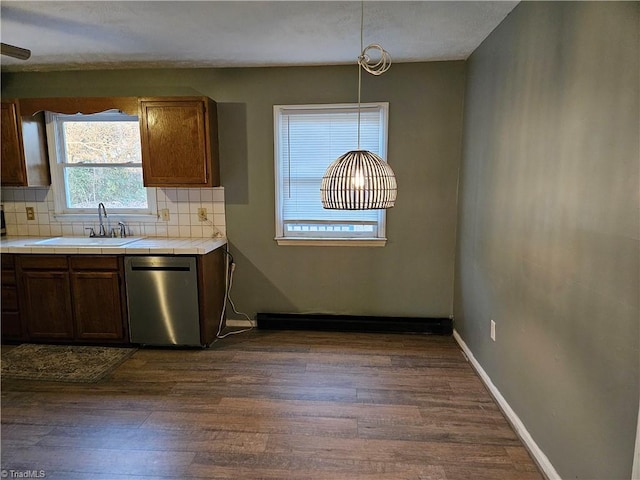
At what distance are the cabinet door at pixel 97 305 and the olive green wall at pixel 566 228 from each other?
9.40ft

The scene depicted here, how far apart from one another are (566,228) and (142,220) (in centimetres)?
337

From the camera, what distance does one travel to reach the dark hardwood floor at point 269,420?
1.87 metres

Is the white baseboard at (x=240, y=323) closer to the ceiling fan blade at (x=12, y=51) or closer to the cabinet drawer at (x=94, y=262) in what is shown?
the cabinet drawer at (x=94, y=262)

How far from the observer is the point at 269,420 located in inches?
87.4

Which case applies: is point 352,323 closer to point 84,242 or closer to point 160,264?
point 160,264

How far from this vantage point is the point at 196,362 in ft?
9.65

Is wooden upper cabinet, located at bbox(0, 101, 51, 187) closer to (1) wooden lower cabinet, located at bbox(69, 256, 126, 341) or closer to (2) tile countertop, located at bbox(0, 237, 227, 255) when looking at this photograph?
(2) tile countertop, located at bbox(0, 237, 227, 255)

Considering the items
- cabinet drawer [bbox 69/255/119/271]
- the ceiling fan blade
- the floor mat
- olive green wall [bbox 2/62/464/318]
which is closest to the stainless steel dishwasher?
cabinet drawer [bbox 69/255/119/271]

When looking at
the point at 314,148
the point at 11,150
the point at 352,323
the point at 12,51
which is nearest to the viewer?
the point at 12,51

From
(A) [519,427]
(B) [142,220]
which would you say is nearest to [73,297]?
(B) [142,220]

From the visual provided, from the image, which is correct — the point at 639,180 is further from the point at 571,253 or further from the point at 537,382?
the point at 537,382

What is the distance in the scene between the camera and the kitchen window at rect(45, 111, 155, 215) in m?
3.51

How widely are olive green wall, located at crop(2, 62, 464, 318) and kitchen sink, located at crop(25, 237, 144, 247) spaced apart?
0.93m

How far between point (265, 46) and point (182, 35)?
0.58m
